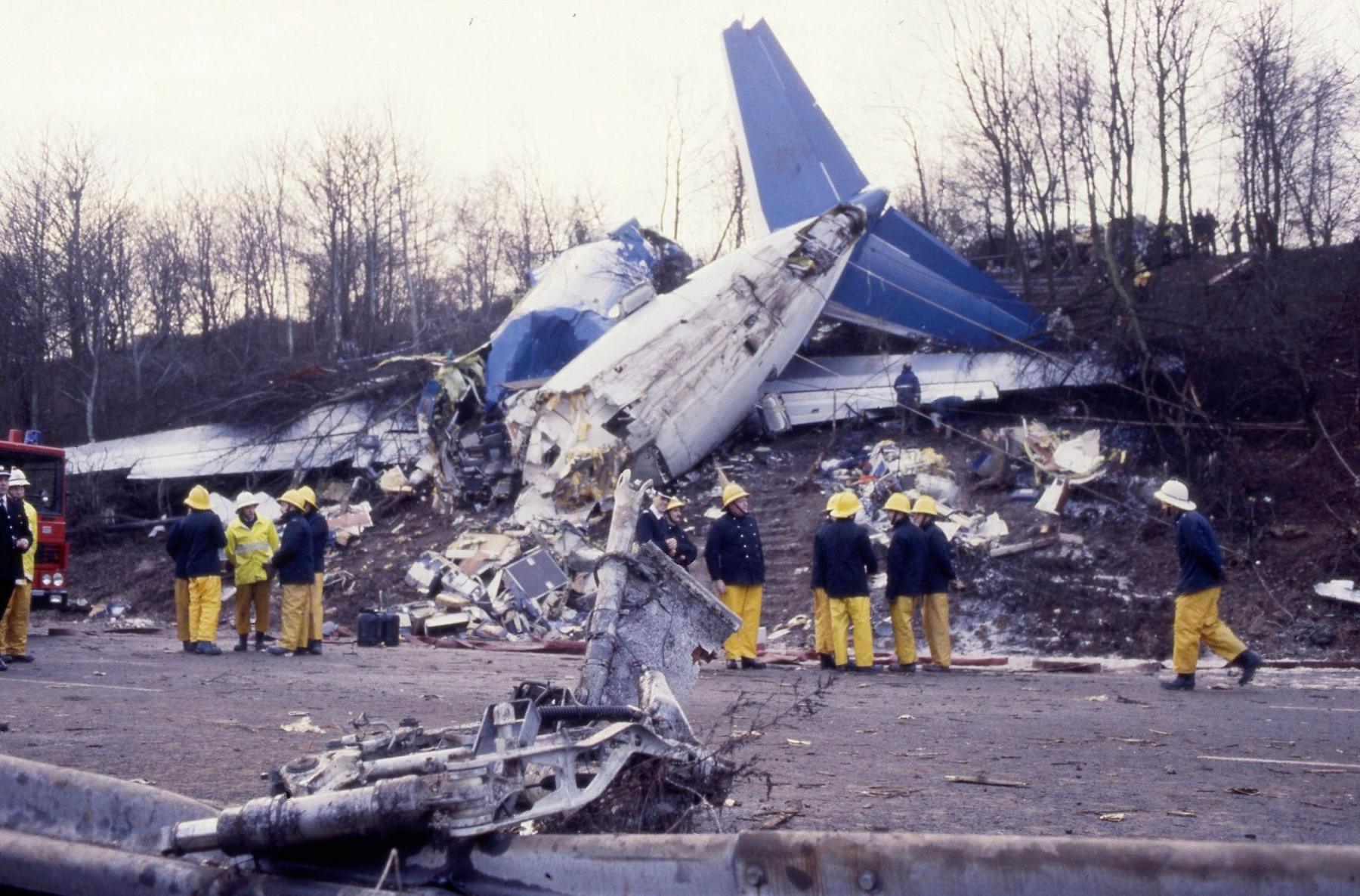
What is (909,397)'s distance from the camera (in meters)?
19.6

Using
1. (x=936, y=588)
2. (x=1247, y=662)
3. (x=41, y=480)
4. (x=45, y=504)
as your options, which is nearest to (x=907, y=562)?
(x=936, y=588)

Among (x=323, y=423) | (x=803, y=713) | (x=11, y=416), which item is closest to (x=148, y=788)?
(x=803, y=713)

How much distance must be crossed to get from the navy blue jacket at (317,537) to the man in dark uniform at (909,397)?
10.6 m

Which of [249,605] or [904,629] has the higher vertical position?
[249,605]

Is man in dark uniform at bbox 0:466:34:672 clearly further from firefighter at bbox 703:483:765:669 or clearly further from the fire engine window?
the fire engine window

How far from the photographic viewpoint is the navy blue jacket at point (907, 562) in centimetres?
1098

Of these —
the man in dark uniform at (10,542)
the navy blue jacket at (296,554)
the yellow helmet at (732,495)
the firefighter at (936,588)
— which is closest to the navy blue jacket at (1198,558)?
the firefighter at (936,588)

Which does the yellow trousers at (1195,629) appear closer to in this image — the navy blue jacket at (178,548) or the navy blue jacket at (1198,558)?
the navy blue jacket at (1198,558)

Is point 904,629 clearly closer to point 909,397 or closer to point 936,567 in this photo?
point 936,567

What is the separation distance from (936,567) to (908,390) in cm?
895

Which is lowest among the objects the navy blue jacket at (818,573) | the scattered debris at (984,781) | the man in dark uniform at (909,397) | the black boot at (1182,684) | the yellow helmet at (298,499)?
the black boot at (1182,684)

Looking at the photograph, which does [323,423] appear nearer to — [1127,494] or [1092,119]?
[1127,494]

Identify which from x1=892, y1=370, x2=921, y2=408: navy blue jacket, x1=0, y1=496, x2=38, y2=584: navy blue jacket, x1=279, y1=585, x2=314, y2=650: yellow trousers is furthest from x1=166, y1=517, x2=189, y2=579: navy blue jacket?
x1=892, y1=370, x2=921, y2=408: navy blue jacket

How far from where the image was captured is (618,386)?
17203mm
